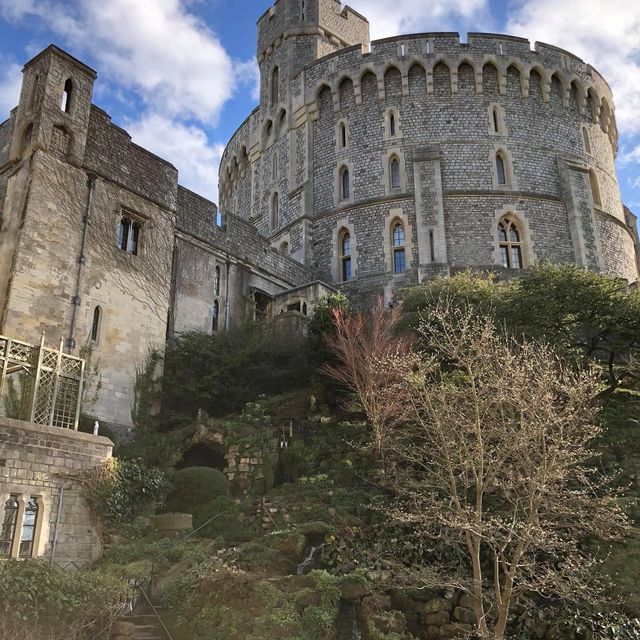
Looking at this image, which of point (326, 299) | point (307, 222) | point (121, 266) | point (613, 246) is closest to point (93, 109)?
point (121, 266)

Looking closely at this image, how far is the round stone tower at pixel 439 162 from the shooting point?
30844mm

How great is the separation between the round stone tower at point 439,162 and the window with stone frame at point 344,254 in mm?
72

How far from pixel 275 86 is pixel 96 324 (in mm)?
22156

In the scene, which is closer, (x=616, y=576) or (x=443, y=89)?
(x=616, y=576)

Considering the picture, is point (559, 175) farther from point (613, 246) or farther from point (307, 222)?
point (307, 222)

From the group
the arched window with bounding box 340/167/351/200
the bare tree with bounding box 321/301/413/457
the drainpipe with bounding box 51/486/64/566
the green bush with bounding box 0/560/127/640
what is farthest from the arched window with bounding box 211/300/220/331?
the green bush with bounding box 0/560/127/640

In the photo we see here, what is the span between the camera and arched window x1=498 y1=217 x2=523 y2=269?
30494 millimetres

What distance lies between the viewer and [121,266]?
21.5 m

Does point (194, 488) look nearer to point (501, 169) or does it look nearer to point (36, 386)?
point (36, 386)

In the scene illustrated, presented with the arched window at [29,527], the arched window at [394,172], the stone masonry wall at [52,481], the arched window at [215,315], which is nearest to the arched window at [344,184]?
the arched window at [394,172]

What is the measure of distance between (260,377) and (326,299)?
3362 millimetres

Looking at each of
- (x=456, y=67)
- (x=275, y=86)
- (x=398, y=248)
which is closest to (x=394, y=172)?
(x=398, y=248)

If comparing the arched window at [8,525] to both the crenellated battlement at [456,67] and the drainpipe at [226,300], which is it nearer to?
the drainpipe at [226,300]

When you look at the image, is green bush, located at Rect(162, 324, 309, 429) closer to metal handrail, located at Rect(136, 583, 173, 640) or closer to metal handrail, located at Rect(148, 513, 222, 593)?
metal handrail, located at Rect(148, 513, 222, 593)
